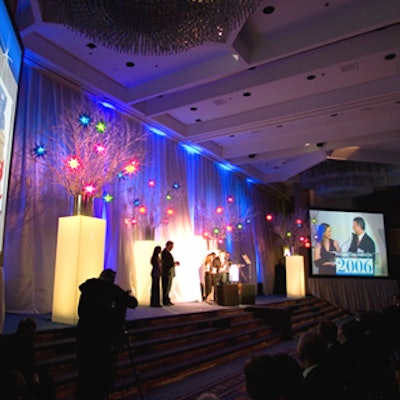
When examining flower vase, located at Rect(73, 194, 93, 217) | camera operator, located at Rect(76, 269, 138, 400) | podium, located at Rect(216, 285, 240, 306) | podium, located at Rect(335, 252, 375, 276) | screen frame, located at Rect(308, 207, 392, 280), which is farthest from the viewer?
podium, located at Rect(335, 252, 375, 276)

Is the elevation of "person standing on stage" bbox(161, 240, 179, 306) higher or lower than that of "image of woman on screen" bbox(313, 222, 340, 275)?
lower

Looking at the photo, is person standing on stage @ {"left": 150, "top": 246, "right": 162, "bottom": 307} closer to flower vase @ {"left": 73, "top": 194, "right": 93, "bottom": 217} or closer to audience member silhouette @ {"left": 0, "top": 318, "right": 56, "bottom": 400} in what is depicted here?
flower vase @ {"left": 73, "top": 194, "right": 93, "bottom": 217}

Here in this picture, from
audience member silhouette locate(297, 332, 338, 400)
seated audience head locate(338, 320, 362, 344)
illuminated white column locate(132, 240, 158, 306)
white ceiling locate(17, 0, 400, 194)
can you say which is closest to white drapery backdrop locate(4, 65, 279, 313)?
illuminated white column locate(132, 240, 158, 306)

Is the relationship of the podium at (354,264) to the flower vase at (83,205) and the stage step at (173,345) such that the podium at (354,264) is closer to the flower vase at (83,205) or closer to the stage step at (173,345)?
the stage step at (173,345)

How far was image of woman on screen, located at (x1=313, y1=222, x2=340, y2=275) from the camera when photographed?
49.4ft

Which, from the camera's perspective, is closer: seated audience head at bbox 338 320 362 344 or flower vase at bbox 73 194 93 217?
seated audience head at bbox 338 320 362 344

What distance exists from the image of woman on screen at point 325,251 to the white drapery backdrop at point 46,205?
242 inches

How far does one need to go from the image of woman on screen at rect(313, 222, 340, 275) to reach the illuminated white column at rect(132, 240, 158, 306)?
8693mm

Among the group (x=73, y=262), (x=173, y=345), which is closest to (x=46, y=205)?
(x=73, y=262)

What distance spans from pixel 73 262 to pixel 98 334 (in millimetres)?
2214

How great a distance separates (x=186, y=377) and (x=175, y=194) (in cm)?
601

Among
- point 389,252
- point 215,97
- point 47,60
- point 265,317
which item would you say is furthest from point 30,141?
point 389,252

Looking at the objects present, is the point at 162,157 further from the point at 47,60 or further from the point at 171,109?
the point at 47,60

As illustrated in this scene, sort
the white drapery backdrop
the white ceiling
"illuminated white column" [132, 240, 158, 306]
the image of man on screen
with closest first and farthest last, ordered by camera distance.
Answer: the white ceiling → the white drapery backdrop → "illuminated white column" [132, 240, 158, 306] → the image of man on screen
